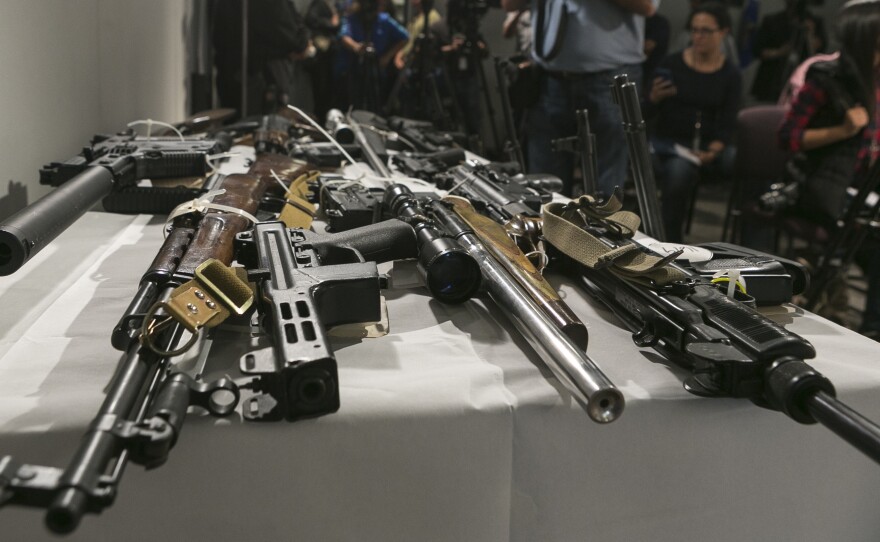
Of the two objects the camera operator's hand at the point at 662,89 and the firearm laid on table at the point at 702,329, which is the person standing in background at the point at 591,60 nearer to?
the camera operator's hand at the point at 662,89

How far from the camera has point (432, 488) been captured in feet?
2.98

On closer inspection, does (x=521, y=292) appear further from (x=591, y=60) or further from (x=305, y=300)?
(x=591, y=60)

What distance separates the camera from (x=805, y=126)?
9.26 feet

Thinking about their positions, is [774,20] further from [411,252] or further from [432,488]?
[432,488]

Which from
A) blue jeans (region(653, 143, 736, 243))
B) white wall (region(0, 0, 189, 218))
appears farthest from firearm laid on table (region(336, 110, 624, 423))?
blue jeans (region(653, 143, 736, 243))

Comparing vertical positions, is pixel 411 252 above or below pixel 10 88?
below

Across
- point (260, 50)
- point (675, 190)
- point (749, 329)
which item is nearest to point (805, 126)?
point (675, 190)

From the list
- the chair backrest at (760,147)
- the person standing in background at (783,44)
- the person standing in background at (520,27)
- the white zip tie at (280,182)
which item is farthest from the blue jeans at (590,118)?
the person standing in background at (783,44)

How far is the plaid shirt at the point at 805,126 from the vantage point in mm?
2666

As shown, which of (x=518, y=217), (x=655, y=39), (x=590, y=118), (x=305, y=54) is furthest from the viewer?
(x=305, y=54)

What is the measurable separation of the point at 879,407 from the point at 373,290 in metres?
0.76

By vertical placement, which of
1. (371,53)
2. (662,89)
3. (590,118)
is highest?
(371,53)

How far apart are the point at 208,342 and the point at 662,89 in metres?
3.50

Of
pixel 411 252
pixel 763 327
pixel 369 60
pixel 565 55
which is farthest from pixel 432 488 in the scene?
pixel 369 60
